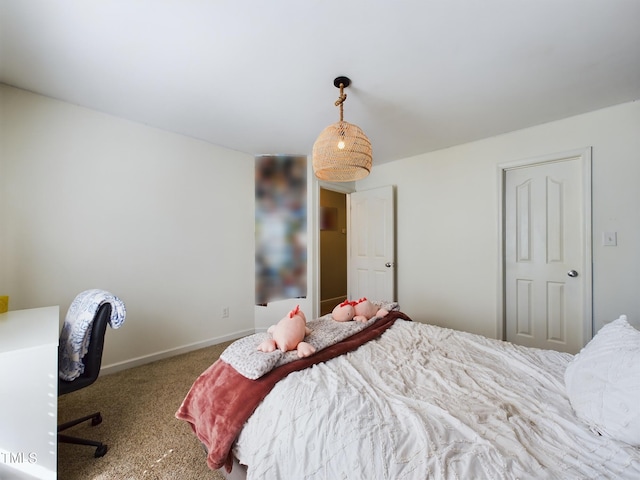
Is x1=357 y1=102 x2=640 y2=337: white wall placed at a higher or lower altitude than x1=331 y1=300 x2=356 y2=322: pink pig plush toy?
higher

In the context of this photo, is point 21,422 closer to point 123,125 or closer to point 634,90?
point 123,125

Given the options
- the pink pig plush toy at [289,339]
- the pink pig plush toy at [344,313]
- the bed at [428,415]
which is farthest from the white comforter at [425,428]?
the pink pig plush toy at [344,313]

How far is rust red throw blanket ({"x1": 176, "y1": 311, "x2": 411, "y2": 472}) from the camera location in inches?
42.6

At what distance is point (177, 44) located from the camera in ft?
5.16

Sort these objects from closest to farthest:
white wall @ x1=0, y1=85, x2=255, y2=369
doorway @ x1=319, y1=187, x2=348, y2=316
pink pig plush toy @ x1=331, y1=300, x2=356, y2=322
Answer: pink pig plush toy @ x1=331, y1=300, x2=356, y2=322 < white wall @ x1=0, y1=85, x2=255, y2=369 < doorway @ x1=319, y1=187, x2=348, y2=316

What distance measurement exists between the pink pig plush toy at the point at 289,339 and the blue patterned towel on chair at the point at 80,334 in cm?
85

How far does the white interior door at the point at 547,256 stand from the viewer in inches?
96.3

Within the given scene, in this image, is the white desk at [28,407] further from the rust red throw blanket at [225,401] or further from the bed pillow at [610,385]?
the bed pillow at [610,385]

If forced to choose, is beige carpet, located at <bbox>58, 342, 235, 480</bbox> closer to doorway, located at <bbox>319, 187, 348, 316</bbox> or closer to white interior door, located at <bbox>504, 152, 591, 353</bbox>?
doorway, located at <bbox>319, 187, 348, 316</bbox>

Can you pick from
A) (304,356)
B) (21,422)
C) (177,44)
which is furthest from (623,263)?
(21,422)

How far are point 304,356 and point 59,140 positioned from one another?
2.63 meters

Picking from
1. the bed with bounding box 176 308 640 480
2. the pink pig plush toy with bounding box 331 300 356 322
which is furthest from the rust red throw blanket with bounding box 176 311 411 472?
the pink pig plush toy with bounding box 331 300 356 322

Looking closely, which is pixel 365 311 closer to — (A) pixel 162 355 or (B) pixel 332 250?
(A) pixel 162 355

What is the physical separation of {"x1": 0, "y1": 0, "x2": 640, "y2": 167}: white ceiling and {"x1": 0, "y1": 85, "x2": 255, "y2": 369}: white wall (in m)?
0.30
